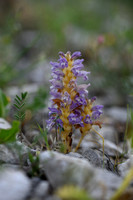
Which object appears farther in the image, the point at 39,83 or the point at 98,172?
the point at 39,83

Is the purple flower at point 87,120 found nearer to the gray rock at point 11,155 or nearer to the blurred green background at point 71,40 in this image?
the gray rock at point 11,155

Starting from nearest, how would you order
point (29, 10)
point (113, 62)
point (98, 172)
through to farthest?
point (98, 172) → point (113, 62) → point (29, 10)

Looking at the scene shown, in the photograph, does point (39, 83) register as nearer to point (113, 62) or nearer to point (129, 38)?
point (113, 62)

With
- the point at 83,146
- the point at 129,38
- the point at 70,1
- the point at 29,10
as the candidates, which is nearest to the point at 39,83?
the point at 129,38

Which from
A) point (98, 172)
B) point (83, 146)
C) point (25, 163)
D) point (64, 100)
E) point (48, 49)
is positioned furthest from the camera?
point (48, 49)

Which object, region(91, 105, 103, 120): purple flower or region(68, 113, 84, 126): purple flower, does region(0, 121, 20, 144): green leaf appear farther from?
region(91, 105, 103, 120): purple flower

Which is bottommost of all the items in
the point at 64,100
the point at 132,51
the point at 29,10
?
the point at 64,100
